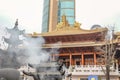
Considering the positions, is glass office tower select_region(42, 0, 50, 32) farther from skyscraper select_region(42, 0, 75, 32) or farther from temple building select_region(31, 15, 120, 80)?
temple building select_region(31, 15, 120, 80)

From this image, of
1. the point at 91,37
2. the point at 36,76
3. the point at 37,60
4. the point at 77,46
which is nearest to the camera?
the point at 36,76

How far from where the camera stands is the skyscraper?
209ft

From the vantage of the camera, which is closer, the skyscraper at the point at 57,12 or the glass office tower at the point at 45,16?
the skyscraper at the point at 57,12

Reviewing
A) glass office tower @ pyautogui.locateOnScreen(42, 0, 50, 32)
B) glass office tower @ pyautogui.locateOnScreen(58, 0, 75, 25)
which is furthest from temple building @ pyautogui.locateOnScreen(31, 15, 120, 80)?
glass office tower @ pyautogui.locateOnScreen(42, 0, 50, 32)

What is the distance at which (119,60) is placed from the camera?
27.8 meters

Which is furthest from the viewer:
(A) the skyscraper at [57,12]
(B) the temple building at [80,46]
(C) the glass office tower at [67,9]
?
(C) the glass office tower at [67,9]

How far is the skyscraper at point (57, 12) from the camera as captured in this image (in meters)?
63.7

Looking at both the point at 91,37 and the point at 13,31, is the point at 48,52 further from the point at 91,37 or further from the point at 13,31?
the point at 13,31

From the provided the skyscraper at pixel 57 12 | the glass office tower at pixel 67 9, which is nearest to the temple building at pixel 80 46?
the skyscraper at pixel 57 12

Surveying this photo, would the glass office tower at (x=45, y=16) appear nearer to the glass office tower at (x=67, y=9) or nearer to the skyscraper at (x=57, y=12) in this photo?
the skyscraper at (x=57, y=12)

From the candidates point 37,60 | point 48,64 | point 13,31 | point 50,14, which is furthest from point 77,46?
point 50,14

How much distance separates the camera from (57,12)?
65.6m

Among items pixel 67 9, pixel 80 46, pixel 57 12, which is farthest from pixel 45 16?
pixel 80 46

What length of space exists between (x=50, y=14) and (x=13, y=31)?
54302 millimetres
